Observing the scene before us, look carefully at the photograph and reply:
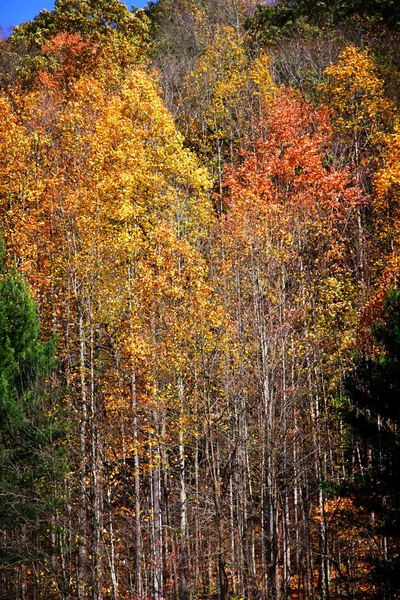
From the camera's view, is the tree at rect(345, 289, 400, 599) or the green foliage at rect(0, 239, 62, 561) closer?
the tree at rect(345, 289, 400, 599)

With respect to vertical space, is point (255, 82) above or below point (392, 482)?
above

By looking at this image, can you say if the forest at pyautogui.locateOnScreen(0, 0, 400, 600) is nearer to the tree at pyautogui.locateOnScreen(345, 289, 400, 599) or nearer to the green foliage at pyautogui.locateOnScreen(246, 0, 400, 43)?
the tree at pyautogui.locateOnScreen(345, 289, 400, 599)

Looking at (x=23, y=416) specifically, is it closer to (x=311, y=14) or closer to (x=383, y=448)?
(x=383, y=448)

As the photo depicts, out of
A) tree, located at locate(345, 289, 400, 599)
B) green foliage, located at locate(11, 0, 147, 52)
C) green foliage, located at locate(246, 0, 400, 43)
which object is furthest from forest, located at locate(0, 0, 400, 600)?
green foliage, located at locate(11, 0, 147, 52)

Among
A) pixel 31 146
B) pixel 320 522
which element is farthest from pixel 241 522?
pixel 31 146

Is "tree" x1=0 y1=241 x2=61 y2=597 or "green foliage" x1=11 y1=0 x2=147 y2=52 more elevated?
"green foliage" x1=11 y1=0 x2=147 y2=52

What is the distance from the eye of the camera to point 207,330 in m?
20.1

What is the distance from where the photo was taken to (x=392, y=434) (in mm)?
15562

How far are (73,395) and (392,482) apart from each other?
10.6 m

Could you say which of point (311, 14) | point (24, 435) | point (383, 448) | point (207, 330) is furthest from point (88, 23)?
point (383, 448)

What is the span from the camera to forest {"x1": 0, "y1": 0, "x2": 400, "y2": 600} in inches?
717

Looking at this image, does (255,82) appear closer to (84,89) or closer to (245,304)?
(84,89)

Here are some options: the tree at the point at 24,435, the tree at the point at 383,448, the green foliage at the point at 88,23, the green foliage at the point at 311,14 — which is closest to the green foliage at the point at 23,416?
the tree at the point at 24,435

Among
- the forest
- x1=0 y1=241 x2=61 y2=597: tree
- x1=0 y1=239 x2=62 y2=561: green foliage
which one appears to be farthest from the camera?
the forest
